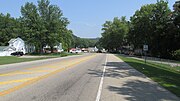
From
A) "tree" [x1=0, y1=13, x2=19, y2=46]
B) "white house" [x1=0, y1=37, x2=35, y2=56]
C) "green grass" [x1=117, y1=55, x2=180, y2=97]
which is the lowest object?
"green grass" [x1=117, y1=55, x2=180, y2=97]

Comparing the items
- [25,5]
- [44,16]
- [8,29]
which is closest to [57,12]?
[44,16]

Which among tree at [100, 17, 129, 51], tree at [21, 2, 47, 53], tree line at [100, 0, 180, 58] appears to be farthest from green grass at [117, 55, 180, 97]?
tree at [100, 17, 129, 51]

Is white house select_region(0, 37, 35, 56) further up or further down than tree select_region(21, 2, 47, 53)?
further down

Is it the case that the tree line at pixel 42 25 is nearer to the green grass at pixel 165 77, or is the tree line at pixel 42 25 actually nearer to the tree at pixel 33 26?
the tree at pixel 33 26

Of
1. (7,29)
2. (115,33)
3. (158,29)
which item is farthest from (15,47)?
(115,33)

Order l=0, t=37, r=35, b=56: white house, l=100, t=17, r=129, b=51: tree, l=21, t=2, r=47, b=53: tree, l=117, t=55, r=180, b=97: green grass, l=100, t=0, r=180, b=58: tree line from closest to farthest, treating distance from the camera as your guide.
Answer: l=117, t=55, r=180, b=97: green grass → l=100, t=0, r=180, b=58: tree line → l=0, t=37, r=35, b=56: white house → l=21, t=2, r=47, b=53: tree → l=100, t=17, r=129, b=51: tree

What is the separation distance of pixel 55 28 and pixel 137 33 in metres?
28.3

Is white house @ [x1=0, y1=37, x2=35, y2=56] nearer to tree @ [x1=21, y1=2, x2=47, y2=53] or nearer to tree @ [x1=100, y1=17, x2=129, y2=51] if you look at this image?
Result: tree @ [x1=21, y1=2, x2=47, y2=53]

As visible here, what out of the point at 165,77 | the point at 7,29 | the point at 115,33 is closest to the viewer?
the point at 165,77

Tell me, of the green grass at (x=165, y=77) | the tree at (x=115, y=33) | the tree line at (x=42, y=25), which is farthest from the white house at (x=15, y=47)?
the green grass at (x=165, y=77)

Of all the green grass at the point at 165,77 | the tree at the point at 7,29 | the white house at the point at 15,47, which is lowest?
the green grass at the point at 165,77

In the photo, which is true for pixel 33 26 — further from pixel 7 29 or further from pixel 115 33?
A: pixel 115 33

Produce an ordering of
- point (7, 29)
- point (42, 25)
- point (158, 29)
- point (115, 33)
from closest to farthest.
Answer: point (158, 29) → point (42, 25) → point (7, 29) → point (115, 33)

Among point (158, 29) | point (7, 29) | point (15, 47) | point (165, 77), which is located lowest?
point (165, 77)
